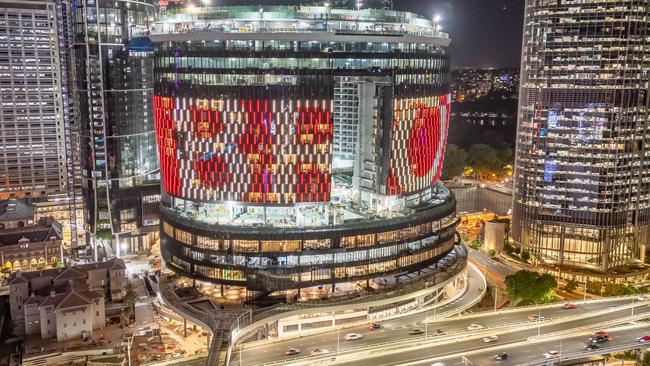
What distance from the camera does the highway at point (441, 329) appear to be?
88.1m

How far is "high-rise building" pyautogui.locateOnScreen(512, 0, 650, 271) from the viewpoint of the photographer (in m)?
128

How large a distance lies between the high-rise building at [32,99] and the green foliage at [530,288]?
128m

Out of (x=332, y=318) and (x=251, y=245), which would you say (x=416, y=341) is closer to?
(x=332, y=318)

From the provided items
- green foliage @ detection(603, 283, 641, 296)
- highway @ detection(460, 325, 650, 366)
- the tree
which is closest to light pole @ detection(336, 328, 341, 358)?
highway @ detection(460, 325, 650, 366)

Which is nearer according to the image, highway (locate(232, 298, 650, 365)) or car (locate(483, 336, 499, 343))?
highway (locate(232, 298, 650, 365))

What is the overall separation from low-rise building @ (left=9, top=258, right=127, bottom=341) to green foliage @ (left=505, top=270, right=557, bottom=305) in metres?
71.9

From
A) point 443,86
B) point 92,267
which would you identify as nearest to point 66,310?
point 92,267

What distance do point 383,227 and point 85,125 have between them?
75645mm

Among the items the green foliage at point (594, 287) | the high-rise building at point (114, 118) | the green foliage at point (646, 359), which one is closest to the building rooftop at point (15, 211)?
the high-rise building at point (114, 118)

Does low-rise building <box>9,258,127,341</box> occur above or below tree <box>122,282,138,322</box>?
above

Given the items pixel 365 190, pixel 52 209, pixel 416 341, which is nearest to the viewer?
pixel 416 341

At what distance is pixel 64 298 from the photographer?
326 feet

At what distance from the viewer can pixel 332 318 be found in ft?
341

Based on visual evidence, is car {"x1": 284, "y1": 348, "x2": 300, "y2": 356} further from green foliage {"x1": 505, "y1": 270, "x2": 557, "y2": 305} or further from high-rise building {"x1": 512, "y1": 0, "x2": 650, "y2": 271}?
high-rise building {"x1": 512, "y1": 0, "x2": 650, "y2": 271}
